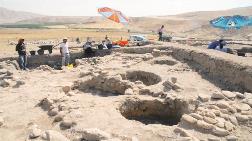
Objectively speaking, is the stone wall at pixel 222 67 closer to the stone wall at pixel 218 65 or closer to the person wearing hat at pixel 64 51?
the stone wall at pixel 218 65

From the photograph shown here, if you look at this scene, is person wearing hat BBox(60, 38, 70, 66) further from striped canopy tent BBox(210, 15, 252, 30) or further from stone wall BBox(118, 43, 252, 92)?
striped canopy tent BBox(210, 15, 252, 30)

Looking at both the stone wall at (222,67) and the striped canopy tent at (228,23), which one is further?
the striped canopy tent at (228,23)

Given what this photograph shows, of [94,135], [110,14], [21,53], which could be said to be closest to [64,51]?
[21,53]

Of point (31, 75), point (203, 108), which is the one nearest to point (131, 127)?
point (203, 108)

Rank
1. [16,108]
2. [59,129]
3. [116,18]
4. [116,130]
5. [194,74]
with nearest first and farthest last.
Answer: [116,130] < [59,129] < [16,108] < [194,74] < [116,18]

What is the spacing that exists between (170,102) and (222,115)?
2.18 meters

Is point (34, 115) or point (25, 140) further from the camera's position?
point (34, 115)

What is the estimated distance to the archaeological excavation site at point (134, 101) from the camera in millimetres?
6047

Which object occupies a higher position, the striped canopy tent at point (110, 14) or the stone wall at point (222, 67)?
the striped canopy tent at point (110, 14)

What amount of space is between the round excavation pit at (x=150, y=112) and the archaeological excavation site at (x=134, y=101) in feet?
0.08

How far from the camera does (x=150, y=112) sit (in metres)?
8.76

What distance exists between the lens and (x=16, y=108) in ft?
27.2

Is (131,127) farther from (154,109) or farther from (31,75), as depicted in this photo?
(31,75)

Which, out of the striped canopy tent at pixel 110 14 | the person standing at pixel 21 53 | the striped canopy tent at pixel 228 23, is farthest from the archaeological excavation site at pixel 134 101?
the striped canopy tent at pixel 110 14
